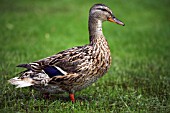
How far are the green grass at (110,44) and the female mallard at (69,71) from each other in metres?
0.27

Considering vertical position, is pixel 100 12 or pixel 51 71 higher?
pixel 100 12

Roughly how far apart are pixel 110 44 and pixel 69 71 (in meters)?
7.46

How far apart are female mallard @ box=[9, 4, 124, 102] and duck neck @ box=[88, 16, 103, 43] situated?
7.4 inches

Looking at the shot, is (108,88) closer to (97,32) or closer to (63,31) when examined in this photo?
(97,32)

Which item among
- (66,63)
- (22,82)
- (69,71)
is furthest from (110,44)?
(22,82)

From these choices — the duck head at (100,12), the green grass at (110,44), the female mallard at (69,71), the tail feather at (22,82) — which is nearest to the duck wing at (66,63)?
the female mallard at (69,71)

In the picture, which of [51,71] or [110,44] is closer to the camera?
[51,71]

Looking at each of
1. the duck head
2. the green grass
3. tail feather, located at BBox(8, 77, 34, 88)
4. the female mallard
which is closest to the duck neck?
the duck head

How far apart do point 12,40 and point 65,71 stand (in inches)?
297

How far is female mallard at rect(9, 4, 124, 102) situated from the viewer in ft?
20.2

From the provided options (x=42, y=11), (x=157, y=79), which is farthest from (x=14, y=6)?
(x=157, y=79)

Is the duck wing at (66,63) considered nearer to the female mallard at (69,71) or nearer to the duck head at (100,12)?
the female mallard at (69,71)

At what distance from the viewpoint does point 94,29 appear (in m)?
6.70

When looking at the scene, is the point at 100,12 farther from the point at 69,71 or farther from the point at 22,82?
the point at 22,82
